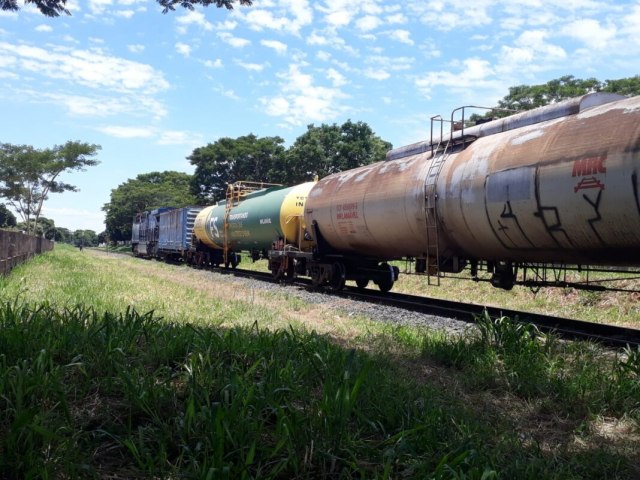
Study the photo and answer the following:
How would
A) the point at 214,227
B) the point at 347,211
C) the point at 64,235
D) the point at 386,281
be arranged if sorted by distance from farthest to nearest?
the point at 64,235, the point at 214,227, the point at 386,281, the point at 347,211

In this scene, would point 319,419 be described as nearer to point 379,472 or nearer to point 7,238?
point 379,472

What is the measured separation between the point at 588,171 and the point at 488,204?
1.91 meters

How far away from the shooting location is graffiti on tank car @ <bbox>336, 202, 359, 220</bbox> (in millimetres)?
12788

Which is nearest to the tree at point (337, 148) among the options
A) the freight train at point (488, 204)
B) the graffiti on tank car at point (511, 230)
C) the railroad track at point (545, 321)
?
the freight train at point (488, 204)

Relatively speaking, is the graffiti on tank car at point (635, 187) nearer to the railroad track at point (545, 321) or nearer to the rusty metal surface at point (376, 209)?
the railroad track at point (545, 321)

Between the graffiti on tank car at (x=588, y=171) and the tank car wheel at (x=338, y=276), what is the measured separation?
8.14 m

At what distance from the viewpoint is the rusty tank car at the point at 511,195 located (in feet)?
22.8

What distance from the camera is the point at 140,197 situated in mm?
82438

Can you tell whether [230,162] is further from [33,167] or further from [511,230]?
[511,230]

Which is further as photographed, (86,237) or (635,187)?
(86,237)

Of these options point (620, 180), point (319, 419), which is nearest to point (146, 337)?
point (319, 419)

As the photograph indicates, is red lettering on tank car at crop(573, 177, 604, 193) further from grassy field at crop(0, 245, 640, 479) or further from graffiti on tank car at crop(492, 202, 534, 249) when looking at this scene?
grassy field at crop(0, 245, 640, 479)

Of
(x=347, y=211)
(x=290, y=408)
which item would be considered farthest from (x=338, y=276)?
(x=290, y=408)

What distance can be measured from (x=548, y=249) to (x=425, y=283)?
10.2m
